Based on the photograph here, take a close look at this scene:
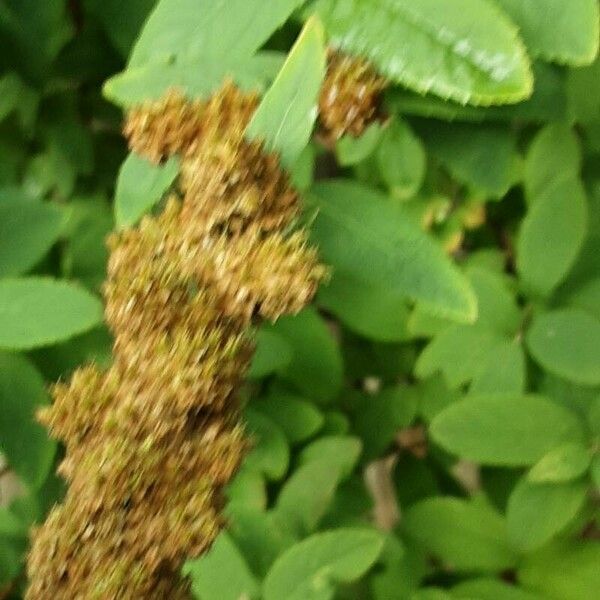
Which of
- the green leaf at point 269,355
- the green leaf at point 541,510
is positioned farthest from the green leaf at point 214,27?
the green leaf at point 541,510

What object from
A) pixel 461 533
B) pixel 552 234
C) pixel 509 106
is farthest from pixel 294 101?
pixel 461 533

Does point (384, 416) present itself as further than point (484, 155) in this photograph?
Yes

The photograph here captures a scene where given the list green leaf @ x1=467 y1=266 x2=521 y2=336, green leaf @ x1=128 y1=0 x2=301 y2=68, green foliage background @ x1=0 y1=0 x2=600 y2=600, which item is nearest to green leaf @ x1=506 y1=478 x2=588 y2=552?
green foliage background @ x1=0 y1=0 x2=600 y2=600

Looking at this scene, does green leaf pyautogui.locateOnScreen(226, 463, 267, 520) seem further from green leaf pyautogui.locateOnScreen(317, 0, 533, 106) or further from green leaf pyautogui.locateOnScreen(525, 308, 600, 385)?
green leaf pyautogui.locateOnScreen(317, 0, 533, 106)

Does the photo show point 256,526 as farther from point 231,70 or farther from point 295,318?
point 231,70

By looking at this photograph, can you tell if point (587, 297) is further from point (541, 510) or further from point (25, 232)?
point (25, 232)

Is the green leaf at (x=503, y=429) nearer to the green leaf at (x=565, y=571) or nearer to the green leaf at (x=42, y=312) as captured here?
the green leaf at (x=565, y=571)
